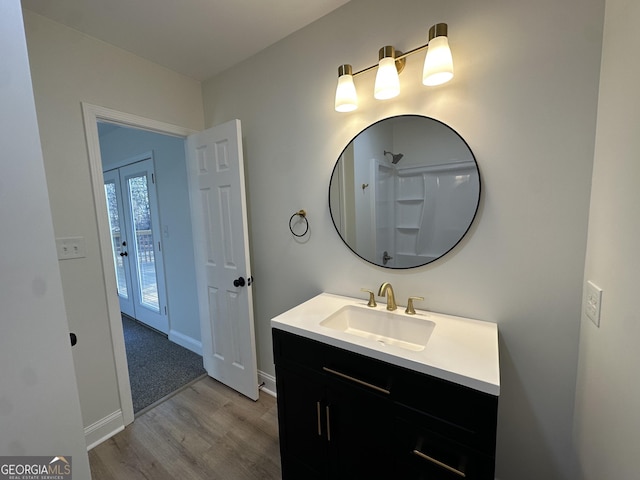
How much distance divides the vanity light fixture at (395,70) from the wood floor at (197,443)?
80.5 inches

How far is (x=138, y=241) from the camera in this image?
328 cm

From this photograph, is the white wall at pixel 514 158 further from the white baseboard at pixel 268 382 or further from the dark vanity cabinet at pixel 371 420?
the white baseboard at pixel 268 382

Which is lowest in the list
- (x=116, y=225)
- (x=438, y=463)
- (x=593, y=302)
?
(x=438, y=463)

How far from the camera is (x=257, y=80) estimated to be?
6.22 ft

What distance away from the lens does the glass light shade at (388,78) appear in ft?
4.09

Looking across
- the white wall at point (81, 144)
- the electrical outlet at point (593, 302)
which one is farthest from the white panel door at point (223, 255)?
the electrical outlet at point (593, 302)

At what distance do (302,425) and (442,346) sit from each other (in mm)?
776

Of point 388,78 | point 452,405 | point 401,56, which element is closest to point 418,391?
point 452,405

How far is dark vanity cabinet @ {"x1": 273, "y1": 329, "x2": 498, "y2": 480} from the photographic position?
2.92 feet

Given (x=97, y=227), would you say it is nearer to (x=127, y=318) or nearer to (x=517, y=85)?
(x=517, y=85)

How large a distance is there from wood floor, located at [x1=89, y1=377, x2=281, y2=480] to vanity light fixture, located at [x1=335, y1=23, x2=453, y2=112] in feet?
6.71

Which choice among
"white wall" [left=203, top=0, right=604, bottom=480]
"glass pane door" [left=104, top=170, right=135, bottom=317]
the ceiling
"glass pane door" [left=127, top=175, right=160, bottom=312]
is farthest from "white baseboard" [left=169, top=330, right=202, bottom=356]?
the ceiling

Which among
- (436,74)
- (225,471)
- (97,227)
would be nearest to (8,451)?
(225,471)

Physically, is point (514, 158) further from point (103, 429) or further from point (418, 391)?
point (103, 429)
